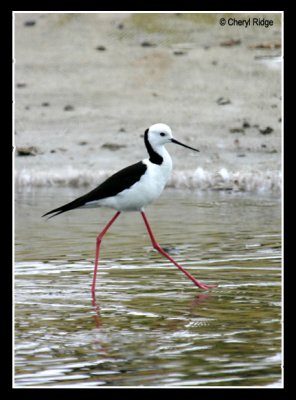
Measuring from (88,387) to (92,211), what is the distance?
6.86m

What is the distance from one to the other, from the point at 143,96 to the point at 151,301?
8.56 m

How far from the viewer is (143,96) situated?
15.8m

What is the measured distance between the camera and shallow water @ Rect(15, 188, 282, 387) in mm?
5832

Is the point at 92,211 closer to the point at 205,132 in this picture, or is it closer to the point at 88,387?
the point at 205,132

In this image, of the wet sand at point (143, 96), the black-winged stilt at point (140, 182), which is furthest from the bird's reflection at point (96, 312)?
the wet sand at point (143, 96)

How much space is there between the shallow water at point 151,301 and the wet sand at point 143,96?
185 centimetres

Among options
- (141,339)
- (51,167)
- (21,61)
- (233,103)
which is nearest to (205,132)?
(233,103)

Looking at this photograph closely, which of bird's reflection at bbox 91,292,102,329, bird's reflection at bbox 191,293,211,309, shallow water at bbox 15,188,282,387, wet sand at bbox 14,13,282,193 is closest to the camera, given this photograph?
shallow water at bbox 15,188,282,387

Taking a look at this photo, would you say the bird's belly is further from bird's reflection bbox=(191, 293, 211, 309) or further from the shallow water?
Result: bird's reflection bbox=(191, 293, 211, 309)

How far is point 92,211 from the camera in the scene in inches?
484

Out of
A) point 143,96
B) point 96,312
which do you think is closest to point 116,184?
point 96,312

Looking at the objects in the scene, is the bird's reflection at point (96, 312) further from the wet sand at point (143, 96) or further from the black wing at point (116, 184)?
the wet sand at point (143, 96)

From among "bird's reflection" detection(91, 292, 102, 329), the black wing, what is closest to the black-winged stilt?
the black wing

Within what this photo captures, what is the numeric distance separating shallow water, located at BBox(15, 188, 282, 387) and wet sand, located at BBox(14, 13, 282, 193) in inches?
73.0
